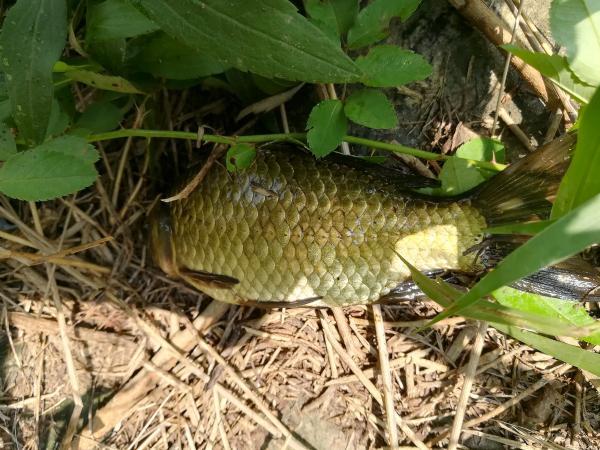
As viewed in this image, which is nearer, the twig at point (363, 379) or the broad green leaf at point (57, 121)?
the broad green leaf at point (57, 121)

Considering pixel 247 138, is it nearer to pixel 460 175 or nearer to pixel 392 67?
pixel 392 67

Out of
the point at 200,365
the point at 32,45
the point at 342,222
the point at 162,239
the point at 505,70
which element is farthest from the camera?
the point at 200,365

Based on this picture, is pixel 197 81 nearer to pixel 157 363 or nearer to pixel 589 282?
pixel 157 363

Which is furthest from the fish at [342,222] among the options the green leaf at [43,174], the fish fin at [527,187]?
the green leaf at [43,174]

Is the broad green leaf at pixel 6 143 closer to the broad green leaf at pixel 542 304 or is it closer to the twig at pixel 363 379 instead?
the twig at pixel 363 379

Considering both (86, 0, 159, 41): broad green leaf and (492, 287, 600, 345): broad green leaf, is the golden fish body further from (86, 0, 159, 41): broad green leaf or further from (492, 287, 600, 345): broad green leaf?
(86, 0, 159, 41): broad green leaf

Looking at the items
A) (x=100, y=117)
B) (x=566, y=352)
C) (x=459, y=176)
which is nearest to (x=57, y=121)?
(x=100, y=117)
